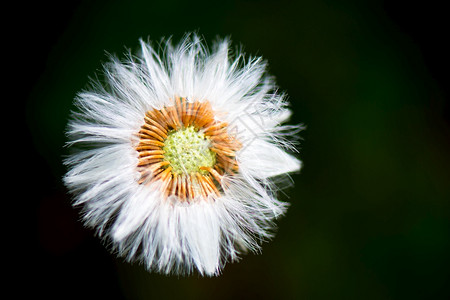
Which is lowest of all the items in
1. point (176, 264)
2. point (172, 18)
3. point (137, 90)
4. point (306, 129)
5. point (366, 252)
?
point (176, 264)

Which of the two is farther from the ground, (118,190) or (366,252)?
(366,252)

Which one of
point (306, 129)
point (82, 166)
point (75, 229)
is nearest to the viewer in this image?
point (82, 166)

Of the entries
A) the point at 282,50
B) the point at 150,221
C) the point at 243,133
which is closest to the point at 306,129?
the point at 282,50

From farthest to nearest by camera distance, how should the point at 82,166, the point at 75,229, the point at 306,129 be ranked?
the point at 306,129 < the point at 75,229 < the point at 82,166

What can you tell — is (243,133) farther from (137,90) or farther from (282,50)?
(282,50)
